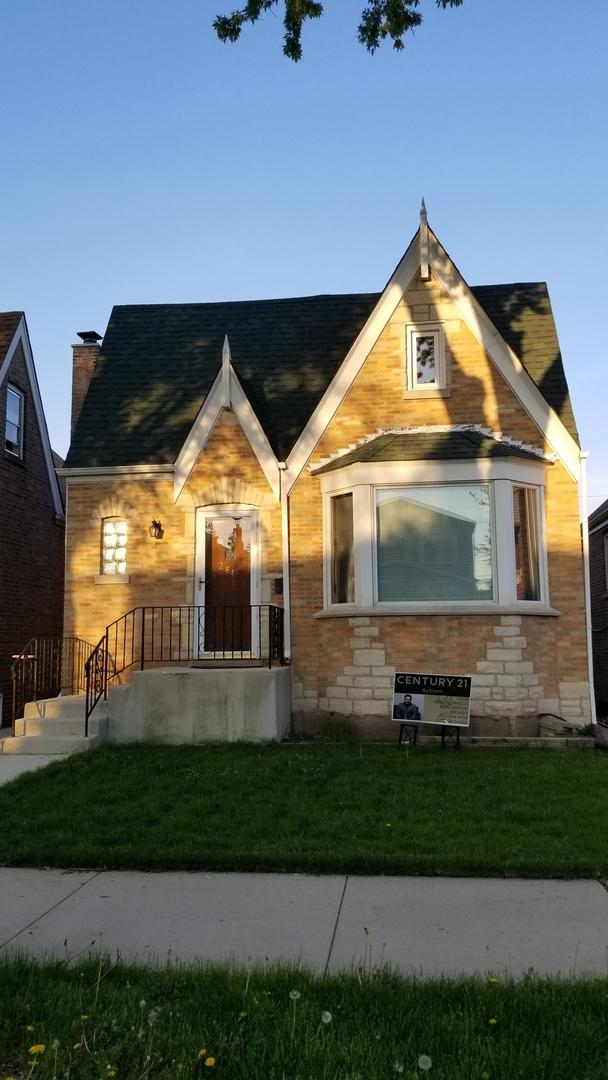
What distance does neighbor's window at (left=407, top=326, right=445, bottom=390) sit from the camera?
13008mm

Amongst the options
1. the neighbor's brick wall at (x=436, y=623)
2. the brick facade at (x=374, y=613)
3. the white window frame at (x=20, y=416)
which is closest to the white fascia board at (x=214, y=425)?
the brick facade at (x=374, y=613)

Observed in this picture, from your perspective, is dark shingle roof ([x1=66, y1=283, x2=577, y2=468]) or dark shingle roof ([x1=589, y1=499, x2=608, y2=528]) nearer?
dark shingle roof ([x1=66, y1=283, x2=577, y2=468])

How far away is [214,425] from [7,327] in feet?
21.6

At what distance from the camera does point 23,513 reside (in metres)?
17.5

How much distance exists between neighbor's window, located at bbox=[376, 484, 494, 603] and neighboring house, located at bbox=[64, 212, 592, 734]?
0.09 ft

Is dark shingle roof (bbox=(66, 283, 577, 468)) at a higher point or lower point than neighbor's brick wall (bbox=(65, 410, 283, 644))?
higher

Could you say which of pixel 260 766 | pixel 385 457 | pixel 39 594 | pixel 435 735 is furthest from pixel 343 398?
pixel 39 594

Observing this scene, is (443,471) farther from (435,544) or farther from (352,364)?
(352,364)

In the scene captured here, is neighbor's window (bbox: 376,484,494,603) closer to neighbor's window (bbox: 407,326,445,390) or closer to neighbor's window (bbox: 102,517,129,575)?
neighbor's window (bbox: 407,326,445,390)

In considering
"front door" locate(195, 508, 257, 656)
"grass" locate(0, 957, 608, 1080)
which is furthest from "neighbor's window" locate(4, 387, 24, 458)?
"grass" locate(0, 957, 608, 1080)

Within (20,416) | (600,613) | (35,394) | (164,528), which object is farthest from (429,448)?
(600,613)

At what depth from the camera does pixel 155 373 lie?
15.6 meters

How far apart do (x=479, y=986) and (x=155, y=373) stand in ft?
43.6

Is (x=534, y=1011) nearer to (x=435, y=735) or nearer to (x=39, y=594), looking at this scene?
(x=435, y=735)
